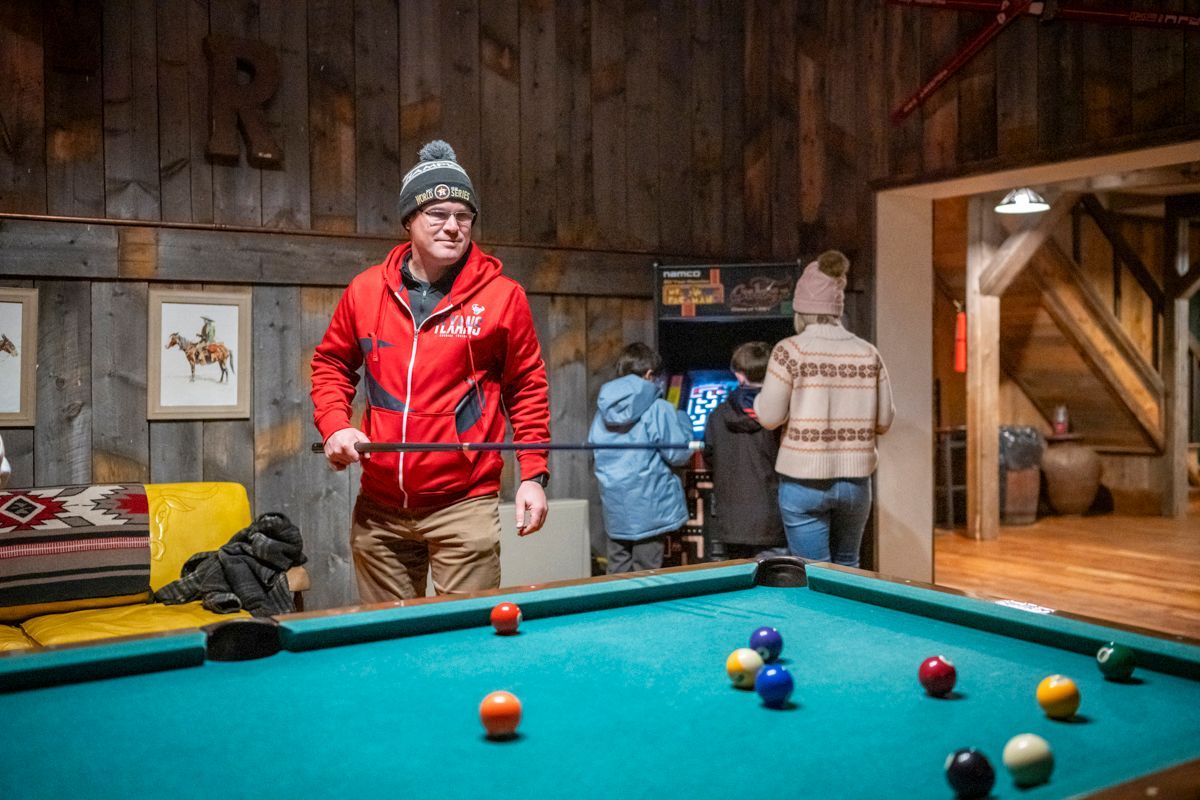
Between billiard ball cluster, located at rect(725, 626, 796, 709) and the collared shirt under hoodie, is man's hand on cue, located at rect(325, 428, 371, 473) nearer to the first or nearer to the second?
the collared shirt under hoodie

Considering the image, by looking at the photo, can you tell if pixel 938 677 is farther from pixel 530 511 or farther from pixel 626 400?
pixel 626 400

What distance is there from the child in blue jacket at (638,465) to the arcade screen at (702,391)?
472 mm

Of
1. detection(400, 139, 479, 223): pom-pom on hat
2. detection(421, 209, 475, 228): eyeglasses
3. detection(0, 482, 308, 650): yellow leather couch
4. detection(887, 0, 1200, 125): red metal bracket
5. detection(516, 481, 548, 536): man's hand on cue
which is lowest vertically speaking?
detection(0, 482, 308, 650): yellow leather couch

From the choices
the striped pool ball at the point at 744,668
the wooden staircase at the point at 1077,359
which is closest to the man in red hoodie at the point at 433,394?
the striped pool ball at the point at 744,668

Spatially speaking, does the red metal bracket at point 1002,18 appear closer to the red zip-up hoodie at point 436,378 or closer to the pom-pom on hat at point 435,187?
the pom-pom on hat at point 435,187

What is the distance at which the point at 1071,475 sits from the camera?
355 inches

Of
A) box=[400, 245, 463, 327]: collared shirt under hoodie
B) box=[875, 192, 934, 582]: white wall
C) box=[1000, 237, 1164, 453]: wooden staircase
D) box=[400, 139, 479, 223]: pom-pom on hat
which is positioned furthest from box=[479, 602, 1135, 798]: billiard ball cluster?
box=[1000, 237, 1164, 453]: wooden staircase

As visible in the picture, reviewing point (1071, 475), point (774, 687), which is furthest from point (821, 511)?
point (1071, 475)

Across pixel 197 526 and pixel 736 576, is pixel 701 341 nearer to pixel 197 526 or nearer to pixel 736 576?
pixel 197 526

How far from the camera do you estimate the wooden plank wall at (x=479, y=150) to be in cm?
410

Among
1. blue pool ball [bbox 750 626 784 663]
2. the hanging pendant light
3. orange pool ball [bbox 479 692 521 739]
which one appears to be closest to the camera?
orange pool ball [bbox 479 692 521 739]

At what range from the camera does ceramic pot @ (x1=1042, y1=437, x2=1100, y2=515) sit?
9008mm

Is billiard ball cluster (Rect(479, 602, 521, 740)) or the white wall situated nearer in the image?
billiard ball cluster (Rect(479, 602, 521, 740))

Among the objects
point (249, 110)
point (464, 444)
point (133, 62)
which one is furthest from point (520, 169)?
point (464, 444)
